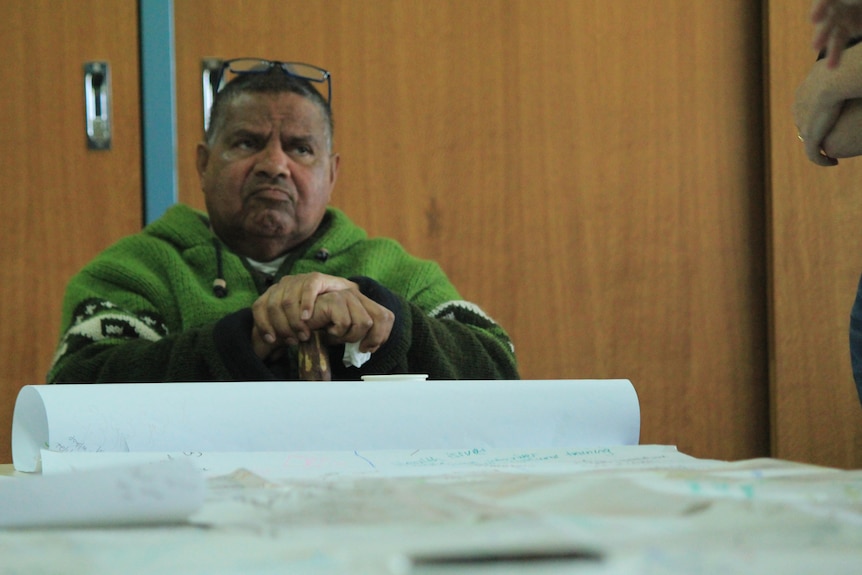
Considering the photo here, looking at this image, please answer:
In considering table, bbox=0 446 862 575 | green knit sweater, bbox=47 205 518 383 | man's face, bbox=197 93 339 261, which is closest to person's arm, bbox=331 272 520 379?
green knit sweater, bbox=47 205 518 383

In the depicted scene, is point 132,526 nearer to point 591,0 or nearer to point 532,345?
point 532,345

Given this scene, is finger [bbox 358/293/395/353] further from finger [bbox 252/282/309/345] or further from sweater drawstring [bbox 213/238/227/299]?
sweater drawstring [bbox 213/238/227/299]

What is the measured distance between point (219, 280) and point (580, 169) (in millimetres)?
865

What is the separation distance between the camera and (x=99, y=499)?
0.32m

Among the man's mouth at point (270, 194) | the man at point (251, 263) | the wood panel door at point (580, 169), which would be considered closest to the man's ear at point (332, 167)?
the man at point (251, 263)

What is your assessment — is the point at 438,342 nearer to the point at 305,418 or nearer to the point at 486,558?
the point at 305,418

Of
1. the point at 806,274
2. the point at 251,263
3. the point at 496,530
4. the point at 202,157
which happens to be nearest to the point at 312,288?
the point at 251,263

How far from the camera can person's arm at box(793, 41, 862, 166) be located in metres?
0.63

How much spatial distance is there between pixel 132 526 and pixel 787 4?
1.91m

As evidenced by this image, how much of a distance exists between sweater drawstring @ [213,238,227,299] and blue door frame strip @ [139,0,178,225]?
452 millimetres

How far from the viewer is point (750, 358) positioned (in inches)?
77.0

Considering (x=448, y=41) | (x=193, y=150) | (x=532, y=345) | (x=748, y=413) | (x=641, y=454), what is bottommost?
(x=748, y=413)

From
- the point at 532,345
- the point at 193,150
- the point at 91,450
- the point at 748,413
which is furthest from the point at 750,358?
the point at 91,450

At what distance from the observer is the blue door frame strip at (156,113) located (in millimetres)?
1794
